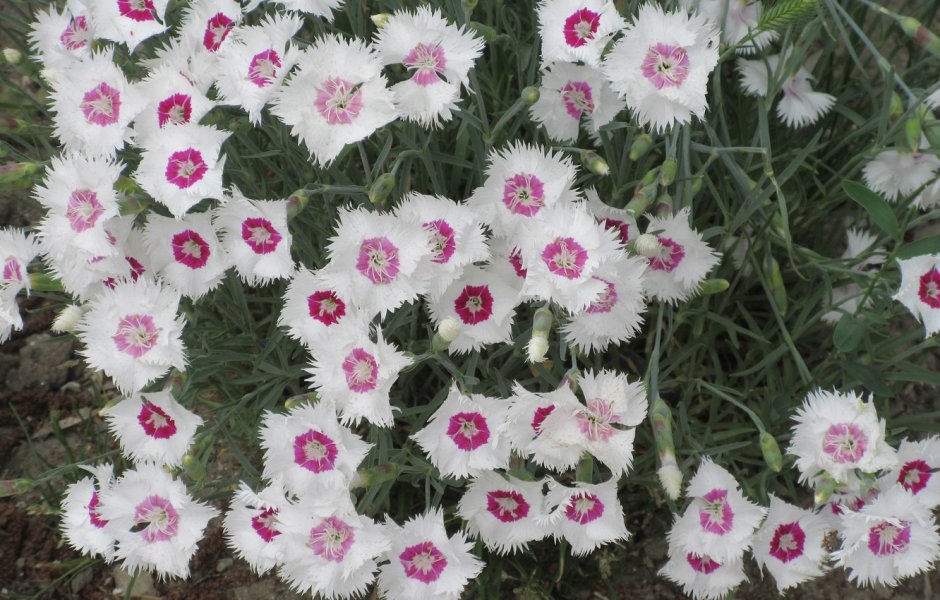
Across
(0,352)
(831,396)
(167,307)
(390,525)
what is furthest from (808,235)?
(0,352)

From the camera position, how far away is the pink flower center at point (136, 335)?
2.16 meters

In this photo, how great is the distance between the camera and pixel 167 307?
7.15ft

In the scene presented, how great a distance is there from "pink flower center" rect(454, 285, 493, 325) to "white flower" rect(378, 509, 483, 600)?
20.4 inches

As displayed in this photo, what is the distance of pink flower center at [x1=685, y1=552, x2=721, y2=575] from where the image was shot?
2.28 metres

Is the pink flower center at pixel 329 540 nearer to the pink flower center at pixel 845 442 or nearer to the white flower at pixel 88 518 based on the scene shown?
the white flower at pixel 88 518

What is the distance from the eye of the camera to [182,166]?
7.01 feet

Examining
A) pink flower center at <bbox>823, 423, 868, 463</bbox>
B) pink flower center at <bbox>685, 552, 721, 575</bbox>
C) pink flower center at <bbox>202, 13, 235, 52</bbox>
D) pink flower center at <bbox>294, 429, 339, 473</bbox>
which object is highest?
pink flower center at <bbox>202, 13, 235, 52</bbox>

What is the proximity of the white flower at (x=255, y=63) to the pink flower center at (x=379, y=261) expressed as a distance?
1.34 feet

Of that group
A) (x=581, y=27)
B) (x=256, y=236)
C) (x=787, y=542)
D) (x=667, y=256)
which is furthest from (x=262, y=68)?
(x=787, y=542)

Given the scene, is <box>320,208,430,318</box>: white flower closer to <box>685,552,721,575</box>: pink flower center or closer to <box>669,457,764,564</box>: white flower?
<box>669,457,764,564</box>: white flower

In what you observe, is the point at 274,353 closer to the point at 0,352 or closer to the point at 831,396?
the point at 0,352

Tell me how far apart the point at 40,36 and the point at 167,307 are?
107 centimetres

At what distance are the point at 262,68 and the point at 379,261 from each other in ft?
1.82

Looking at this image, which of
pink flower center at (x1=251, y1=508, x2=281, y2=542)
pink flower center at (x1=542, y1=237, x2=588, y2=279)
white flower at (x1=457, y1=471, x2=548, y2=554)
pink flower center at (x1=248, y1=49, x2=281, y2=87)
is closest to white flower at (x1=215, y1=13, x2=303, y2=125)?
pink flower center at (x1=248, y1=49, x2=281, y2=87)
